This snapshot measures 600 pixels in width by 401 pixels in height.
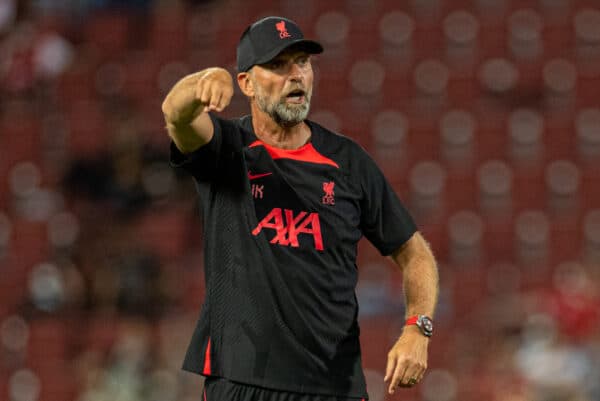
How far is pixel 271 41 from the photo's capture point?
3.13 m

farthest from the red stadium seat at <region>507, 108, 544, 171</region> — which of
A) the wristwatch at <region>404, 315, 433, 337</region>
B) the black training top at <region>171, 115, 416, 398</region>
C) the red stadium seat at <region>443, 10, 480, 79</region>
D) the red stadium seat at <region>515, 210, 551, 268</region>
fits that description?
the black training top at <region>171, 115, 416, 398</region>

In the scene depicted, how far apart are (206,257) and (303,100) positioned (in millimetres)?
485

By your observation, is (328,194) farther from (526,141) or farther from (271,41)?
(526,141)

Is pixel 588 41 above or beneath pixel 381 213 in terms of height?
above

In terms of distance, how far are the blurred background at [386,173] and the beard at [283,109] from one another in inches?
163

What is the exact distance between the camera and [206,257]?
3.15 meters

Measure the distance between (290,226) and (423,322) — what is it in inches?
17.7

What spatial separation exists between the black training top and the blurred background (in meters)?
4.00

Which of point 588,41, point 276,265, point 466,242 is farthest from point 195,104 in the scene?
point 588,41

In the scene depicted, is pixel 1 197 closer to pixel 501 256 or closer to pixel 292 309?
pixel 501 256

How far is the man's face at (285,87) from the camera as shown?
3125 millimetres

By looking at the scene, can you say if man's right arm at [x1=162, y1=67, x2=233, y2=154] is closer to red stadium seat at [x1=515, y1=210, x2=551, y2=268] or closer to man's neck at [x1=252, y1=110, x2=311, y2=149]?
man's neck at [x1=252, y1=110, x2=311, y2=149]

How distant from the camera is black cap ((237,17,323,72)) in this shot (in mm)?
3111

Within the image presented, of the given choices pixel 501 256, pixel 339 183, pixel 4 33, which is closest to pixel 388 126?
pixel 501 256
